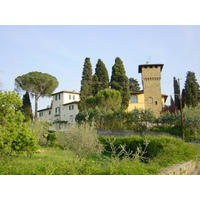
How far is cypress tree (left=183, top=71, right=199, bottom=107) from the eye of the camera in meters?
32.5

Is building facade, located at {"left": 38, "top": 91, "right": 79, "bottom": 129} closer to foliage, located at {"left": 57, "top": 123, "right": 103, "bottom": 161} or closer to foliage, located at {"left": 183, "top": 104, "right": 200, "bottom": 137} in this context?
foliage, located at {"left": 183, "top": 104, "right": 200, "bottom": 137}

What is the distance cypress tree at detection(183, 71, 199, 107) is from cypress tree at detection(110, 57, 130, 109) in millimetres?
8649

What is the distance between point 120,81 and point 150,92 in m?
6.14

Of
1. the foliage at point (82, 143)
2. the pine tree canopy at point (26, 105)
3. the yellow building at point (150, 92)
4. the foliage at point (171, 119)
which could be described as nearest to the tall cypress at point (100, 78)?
the yellow building at point (150, 92)

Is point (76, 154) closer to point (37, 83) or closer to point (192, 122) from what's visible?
point (192, 122)

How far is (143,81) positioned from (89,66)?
9.21m

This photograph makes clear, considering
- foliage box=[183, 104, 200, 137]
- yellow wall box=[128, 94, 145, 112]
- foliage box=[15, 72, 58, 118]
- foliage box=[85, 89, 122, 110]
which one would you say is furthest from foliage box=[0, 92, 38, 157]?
foliage box=[15, 72, 58, 118]

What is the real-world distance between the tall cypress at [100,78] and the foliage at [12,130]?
24.3m

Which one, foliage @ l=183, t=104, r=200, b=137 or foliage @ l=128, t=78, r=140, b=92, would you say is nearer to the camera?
foliage @ l=183, t=104, r=200, b=137

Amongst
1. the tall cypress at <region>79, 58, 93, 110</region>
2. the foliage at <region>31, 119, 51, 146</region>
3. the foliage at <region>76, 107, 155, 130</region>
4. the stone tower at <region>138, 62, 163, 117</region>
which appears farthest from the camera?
the stone tower at <region>138, 62, 163, 117</region>

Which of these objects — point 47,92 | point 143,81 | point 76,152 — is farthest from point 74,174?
point 47,92

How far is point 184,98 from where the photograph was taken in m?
33.3

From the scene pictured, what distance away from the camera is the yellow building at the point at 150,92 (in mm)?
36094
